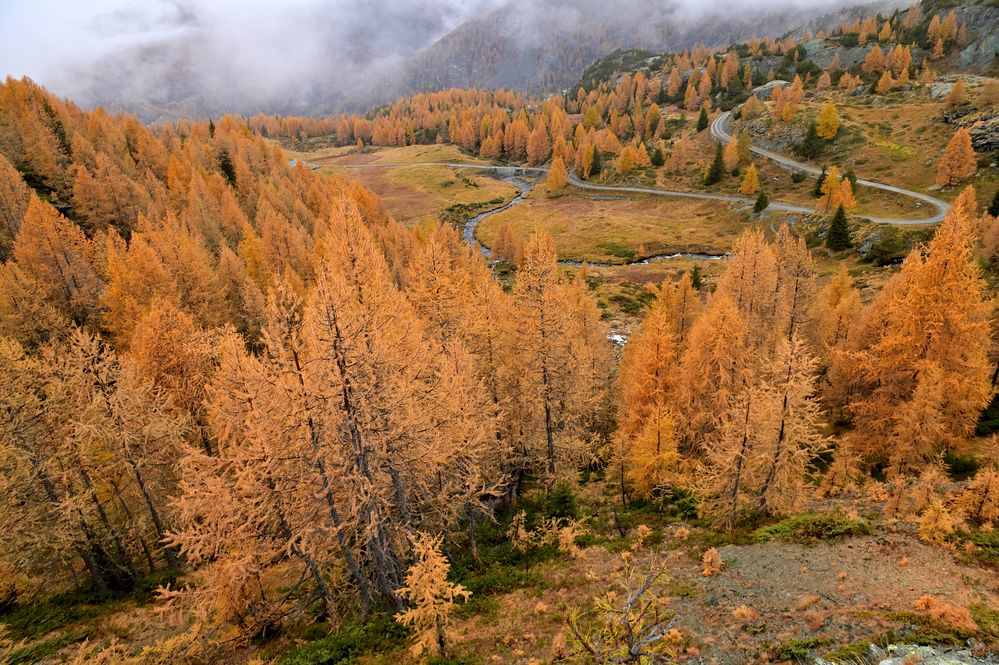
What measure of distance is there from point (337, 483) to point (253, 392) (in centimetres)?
390

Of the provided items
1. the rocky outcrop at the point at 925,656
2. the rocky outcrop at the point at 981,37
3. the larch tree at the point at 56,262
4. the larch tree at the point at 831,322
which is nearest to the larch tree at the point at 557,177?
the larch tree at the point at 831,322

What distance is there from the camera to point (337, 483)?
14.8 metres

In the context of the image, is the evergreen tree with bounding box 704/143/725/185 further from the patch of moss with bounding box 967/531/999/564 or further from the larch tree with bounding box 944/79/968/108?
the patch of moss with bounding box 967/531/999/564

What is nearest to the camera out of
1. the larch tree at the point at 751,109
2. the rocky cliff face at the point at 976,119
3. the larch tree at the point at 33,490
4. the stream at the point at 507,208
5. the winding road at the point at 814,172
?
the larch tree at the point at 33,490

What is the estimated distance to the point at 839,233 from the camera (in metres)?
69.9

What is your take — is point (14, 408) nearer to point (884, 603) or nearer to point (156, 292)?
point (156, 292)

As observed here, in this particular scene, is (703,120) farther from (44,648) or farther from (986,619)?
(44,648)

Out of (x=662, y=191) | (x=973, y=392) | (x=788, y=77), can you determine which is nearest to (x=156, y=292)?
(x=973, y=392)

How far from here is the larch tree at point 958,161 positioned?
77875 mm

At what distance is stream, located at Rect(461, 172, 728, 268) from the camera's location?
86688 mm

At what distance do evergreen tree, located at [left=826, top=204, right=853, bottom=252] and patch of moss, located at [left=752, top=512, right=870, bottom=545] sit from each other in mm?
67379

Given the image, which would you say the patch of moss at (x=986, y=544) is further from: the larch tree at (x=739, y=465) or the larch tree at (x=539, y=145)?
the larch tree at (x=539, y=145)

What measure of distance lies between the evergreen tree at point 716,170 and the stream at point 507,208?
35.0m

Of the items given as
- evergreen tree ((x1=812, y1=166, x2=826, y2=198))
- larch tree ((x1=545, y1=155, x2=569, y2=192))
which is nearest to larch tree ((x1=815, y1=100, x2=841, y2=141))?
evergreen tree ((x1=812, y1=166, x2=826, y2=198))
